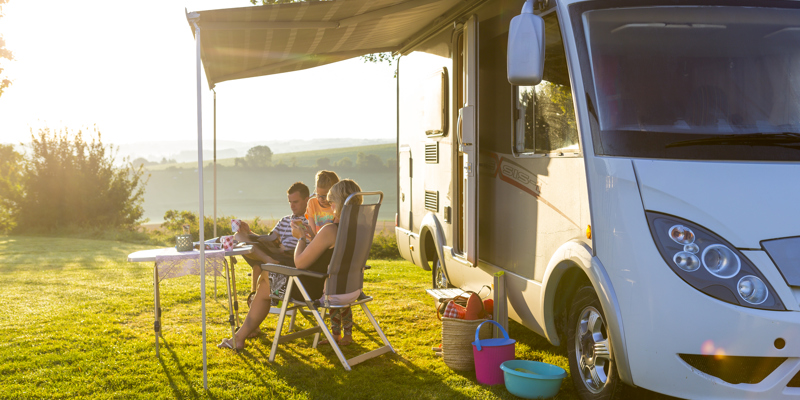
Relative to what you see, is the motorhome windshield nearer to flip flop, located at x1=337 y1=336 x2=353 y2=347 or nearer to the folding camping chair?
the folding camping chair

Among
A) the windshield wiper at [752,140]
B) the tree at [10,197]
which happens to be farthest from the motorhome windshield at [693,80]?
the tree at [10,197]

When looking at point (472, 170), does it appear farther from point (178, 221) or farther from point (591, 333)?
point (178, 221)

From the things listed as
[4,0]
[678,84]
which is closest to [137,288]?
[678,84]

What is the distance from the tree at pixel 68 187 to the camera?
72.9 ft

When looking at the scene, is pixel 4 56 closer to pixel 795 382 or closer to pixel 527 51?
pixel 527 51

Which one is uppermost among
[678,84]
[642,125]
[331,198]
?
[678,84]

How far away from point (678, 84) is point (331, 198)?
8.21 ft

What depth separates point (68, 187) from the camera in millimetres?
22266

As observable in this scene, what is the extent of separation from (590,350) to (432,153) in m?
3.02

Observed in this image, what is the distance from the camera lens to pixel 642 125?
3297 mm

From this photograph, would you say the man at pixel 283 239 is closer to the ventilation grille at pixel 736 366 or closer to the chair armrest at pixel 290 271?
the chair armrest at pixel 290 271

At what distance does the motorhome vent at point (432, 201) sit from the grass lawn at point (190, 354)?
108 centimetres

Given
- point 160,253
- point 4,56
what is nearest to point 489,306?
point 160,253

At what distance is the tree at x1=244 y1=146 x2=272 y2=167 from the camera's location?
64562 mm
